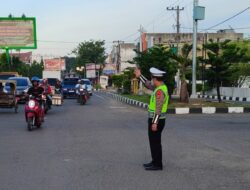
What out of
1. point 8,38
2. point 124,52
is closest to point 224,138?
point 8,38

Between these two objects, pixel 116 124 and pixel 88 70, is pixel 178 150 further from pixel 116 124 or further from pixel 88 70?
pixel 88 70

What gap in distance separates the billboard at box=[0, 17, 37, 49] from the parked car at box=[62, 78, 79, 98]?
4.98m

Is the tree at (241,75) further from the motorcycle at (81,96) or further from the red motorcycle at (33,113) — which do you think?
the red motorcycle at (33,113)

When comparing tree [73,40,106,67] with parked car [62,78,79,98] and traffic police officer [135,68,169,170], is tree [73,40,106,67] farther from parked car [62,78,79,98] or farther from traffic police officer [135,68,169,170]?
traffic police officer [135,68,169,170]

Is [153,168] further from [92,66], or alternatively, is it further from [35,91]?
[92,66]

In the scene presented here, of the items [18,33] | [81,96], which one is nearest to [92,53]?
[18,33]

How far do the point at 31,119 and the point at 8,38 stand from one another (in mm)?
31674

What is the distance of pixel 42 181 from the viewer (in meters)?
7.48

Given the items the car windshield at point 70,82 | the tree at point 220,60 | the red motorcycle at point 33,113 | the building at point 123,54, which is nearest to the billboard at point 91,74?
the building at point 123,54

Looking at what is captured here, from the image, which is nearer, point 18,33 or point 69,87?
point 69,87

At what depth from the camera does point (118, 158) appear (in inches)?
383

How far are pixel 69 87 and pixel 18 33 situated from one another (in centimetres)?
736

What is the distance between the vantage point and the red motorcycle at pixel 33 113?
14.8 m

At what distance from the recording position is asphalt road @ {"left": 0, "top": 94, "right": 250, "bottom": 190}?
7.42 metres
